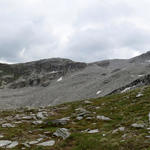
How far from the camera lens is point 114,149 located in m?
12.2

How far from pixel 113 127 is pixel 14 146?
7850 millimetres

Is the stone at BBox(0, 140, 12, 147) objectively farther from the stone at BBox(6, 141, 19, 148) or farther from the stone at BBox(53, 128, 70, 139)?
the stone at BBox(53, 128, 70, 139)

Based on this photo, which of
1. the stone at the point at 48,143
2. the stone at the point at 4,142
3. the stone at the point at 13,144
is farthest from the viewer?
the stone at the point at 4,142

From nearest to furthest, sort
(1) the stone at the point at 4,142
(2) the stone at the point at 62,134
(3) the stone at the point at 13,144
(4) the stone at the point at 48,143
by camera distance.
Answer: (4) the stone at the point at 48,143, (3) the stone at the point at 13,144, (1) the stone at the point at 4,142, (2) the stone at the point at 62,134

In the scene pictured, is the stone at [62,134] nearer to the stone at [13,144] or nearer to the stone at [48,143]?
the stone at [48,143]

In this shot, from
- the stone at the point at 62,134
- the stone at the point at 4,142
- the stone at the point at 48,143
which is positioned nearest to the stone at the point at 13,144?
the stone at the point at 4,142

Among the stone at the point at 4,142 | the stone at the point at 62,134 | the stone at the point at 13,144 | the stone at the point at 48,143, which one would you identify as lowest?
A: the stone at the point at 4,142

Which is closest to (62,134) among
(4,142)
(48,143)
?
(48,143)

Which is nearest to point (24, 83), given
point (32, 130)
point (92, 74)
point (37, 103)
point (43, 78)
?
point (43, 78)

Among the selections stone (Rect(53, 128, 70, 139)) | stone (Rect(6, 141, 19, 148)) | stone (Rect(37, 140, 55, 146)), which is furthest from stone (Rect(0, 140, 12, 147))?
stone (Rect(53, 128, 70, 139))

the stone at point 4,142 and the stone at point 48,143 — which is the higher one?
the stone at point 48,143

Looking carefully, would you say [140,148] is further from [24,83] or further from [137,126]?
[24,83]

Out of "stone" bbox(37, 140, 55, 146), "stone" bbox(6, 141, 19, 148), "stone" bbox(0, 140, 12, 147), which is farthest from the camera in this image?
"stone" bbox(0, 140, 12, 147)

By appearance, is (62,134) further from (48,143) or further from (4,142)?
(4,142)
